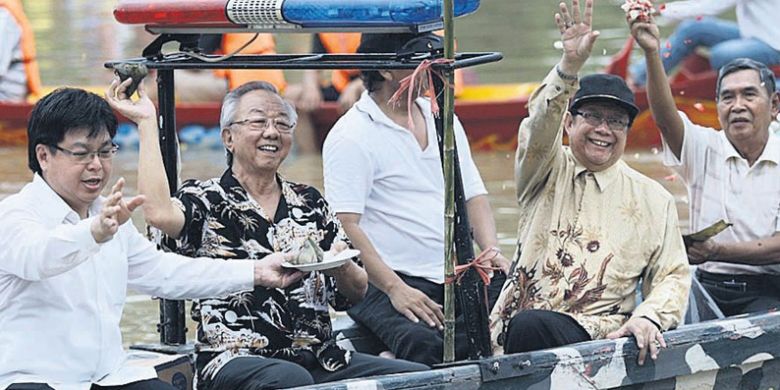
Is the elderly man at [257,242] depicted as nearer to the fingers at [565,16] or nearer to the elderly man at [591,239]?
the elderly man at [591,239]

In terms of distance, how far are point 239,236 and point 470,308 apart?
725 millimetres

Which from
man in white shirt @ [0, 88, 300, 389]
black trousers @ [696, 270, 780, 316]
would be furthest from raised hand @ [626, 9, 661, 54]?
man in white shirt @ [0, 88, 300, 389]

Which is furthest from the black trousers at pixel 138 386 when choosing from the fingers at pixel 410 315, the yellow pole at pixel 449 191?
the fingers at pixel 410 315

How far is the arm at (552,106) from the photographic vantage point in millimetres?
4344

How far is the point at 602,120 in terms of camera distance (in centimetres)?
480

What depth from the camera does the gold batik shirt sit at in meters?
4.78

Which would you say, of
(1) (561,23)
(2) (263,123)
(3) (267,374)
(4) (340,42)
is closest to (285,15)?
(2) (263,123)

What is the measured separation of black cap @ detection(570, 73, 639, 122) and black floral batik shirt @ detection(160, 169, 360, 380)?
37.7 inches

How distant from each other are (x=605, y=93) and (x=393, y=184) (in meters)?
0.86

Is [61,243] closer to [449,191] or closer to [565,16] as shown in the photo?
[449,191]

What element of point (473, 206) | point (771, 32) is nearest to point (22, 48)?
point (771, 32)

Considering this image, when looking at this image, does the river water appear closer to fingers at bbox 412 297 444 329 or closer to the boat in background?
the boat in background

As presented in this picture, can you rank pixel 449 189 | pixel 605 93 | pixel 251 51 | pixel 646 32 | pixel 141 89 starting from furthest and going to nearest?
1. pixel 251 51
2. pixel 646 32
3. pixel 605 93
4. pixel 141 89
5. pixel 449 189

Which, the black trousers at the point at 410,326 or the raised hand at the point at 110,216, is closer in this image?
the raised hand at the point at 110,216
